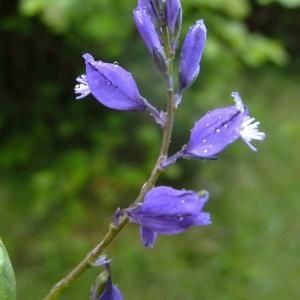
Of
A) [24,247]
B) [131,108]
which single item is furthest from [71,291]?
[131,108]

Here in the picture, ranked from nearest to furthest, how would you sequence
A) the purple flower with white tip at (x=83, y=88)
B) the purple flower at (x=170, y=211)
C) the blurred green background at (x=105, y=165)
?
1. the purple flower at (x=170, y=211)
2. the purple flower with white tip at (x=83, y=88)
3. the blurred green background at (x=105, y=165)

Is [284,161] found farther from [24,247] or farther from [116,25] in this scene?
[116,25]

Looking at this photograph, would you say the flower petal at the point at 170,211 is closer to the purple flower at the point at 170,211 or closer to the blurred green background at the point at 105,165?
the purple flower at the point at 170,211

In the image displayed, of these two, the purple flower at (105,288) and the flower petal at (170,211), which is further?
the purple flower at (105,288)

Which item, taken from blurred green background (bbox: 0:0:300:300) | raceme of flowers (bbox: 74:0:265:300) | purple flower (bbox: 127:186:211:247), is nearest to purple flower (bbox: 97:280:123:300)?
raceme of flowers (bbox: 74:0:265:300)

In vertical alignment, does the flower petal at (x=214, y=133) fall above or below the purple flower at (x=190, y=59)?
below

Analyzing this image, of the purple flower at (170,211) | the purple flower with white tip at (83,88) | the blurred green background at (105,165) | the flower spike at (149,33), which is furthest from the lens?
the blurred green background at (105,165)

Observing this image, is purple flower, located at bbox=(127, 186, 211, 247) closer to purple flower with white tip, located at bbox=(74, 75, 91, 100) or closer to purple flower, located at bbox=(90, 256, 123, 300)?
purple flower, located at bbox=(90, 256, 123, 300)

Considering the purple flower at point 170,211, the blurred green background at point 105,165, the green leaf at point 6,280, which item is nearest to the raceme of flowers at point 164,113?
the purple flower at point 170,211

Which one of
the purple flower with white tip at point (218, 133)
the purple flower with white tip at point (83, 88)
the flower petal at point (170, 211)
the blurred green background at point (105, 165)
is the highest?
the purple flower with white tip at point (83, 88)
